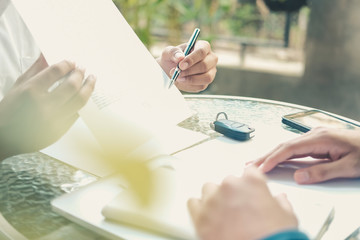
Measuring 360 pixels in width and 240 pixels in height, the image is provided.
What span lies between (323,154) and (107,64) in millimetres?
396

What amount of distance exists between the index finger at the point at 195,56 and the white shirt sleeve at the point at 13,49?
0.43 m

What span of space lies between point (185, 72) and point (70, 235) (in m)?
0.64

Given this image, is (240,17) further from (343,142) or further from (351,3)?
(343,142)

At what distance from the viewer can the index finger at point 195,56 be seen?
3.15 ft

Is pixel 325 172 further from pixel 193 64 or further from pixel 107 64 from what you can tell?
pixel 193 64

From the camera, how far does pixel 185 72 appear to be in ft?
3.38

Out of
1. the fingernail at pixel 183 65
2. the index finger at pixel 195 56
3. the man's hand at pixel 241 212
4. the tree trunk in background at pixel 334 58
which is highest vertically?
the index finger at pixel 195 56

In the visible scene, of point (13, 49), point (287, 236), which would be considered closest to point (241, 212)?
point (287, 236)

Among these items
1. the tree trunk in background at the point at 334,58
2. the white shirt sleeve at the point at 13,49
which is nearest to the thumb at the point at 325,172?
the white shirt sleeve at the point at 13,49

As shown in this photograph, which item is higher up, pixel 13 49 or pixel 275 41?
pixel 13 49

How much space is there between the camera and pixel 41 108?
17.9 inches

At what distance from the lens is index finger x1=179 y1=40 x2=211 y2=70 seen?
0.96 metres

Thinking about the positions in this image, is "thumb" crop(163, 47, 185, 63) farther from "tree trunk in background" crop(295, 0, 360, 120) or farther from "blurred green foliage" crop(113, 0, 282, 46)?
"tree trunk in background" crop(295, 0, 360, 120)

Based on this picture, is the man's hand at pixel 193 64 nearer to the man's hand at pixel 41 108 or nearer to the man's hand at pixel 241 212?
the man's hand at pixel 41 108
